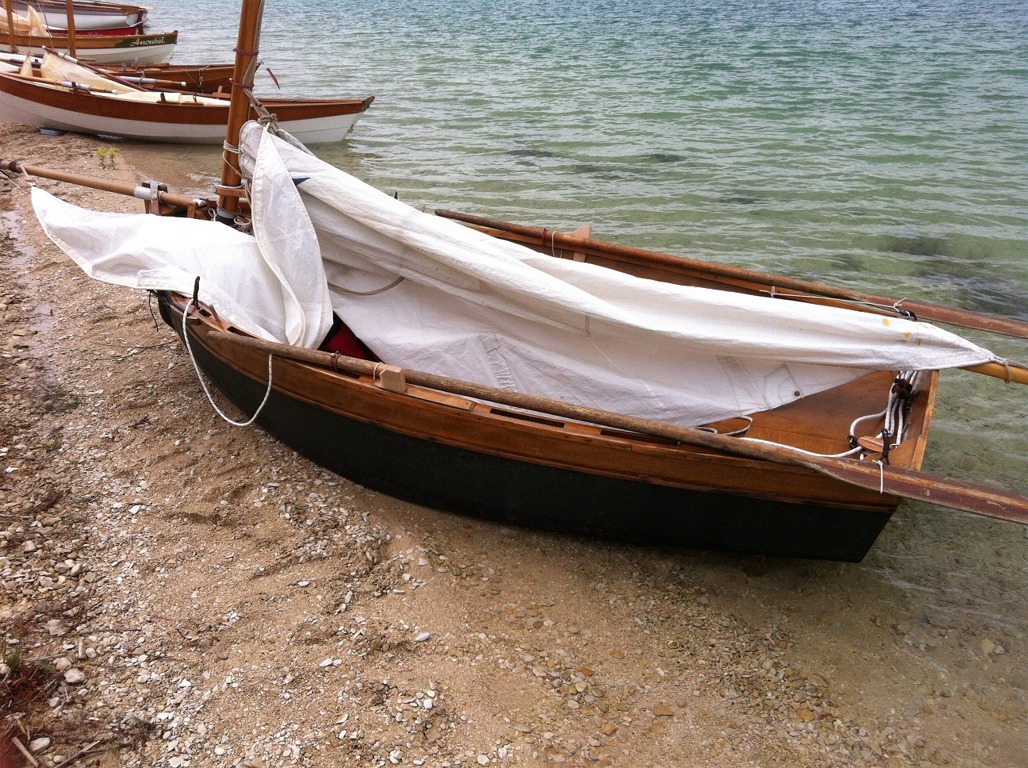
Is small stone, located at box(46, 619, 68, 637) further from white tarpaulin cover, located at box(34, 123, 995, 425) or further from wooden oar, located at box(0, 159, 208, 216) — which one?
wooden oar, located at box(0, 159, 208, 216)

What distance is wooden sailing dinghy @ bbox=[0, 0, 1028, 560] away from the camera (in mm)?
4066

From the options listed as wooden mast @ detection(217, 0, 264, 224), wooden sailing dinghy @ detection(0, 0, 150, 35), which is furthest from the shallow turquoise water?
wooden mast @ detection(217, 0, 264, 224)

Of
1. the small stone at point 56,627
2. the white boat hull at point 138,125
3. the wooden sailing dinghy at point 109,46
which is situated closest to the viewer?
the small stone at point 56,627

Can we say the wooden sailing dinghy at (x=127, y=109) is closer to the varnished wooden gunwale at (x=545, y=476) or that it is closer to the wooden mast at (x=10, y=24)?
the wooden mast at (x=10, y=24)

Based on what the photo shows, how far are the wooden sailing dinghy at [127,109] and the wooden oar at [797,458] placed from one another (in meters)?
10.1

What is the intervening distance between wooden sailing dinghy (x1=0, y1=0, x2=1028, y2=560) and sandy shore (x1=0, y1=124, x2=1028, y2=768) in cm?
38

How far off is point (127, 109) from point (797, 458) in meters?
12.8

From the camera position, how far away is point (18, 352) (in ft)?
21.1

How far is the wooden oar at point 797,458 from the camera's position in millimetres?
3518

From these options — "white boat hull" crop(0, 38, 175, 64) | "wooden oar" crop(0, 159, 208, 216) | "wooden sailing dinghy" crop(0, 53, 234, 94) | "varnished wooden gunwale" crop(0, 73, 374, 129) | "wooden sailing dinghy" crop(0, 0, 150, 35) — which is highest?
"wooden sailing dinghy" crop(0, 0, 150, 35)

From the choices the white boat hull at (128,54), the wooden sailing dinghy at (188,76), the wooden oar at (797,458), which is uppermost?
the white boat hull at (128,54)

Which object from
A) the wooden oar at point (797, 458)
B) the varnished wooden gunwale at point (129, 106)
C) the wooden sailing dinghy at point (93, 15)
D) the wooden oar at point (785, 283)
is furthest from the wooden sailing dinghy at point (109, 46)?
the wooden oar at point (797, 458)

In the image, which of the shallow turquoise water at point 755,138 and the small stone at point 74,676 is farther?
the shallow turquoise water at point 755,138

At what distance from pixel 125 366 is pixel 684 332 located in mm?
4727
